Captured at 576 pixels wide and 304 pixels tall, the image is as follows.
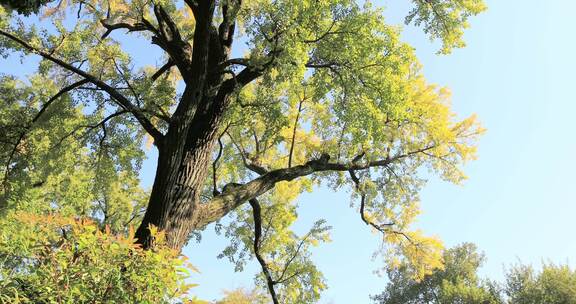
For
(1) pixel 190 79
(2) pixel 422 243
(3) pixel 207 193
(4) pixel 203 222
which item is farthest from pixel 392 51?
(3) pixel 207 193

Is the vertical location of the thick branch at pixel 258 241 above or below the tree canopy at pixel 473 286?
below

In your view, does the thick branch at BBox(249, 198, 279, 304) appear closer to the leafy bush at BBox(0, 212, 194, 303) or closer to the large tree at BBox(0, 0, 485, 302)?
the large tree at BBox(0, 0, 485, 302)

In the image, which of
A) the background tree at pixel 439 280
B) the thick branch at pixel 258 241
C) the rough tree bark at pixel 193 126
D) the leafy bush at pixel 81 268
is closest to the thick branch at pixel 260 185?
the rough tree bark at pixel 193 126

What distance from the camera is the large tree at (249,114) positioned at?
652 cm

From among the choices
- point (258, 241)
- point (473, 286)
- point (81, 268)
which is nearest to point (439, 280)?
point (473, 286)

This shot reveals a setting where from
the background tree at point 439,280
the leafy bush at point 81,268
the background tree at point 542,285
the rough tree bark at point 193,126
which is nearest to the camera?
the leafy bush at point 81,268

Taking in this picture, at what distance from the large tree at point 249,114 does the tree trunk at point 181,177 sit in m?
0.02

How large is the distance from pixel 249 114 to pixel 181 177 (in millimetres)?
2203

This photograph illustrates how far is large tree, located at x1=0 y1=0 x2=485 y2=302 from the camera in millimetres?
6516

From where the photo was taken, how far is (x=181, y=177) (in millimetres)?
6090

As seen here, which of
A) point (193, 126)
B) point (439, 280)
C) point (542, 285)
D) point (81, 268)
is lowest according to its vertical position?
point (81, 268)

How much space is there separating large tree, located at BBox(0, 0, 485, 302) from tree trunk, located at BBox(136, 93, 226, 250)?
0.8 inches

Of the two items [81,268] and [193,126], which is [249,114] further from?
[81,268]

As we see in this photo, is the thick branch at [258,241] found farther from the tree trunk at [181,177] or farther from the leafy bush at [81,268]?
the leafy bush at [81,268]
